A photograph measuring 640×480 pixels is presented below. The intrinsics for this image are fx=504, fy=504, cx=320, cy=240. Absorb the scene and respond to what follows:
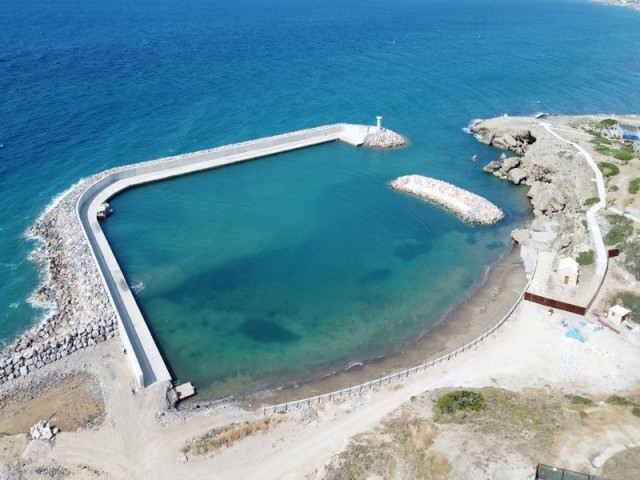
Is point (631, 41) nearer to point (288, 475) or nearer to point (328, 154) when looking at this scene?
point (328, 154)

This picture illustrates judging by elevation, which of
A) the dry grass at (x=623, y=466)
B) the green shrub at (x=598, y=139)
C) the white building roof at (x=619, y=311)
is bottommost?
the white building roof at (x=619, y=311)

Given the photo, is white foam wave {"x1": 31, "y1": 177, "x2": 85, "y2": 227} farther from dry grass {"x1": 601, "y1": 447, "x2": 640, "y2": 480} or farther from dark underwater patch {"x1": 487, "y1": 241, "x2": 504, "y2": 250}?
dry grass {"x1": 601, "y1": 447, "x2": 640, "y2": 480}

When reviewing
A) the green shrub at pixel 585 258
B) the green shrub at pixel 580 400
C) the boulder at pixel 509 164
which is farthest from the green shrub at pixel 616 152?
the green shrub at pixel 580 400

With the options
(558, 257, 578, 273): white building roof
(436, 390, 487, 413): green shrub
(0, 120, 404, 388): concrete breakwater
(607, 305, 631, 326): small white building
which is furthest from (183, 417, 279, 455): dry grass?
(558, 257, 578, 273): white building roof

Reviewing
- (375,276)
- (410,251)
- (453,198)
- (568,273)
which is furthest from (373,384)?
(453,198)

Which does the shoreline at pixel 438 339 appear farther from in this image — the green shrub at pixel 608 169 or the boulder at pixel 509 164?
the boulder at pixel 509 164

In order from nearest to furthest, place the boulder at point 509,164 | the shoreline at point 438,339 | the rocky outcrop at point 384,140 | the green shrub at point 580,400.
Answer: the green shrub at point 580,400 → the shoreline at point 438,339 → the boulder at point 509,164 → the rocky outcrop at point 384,140
